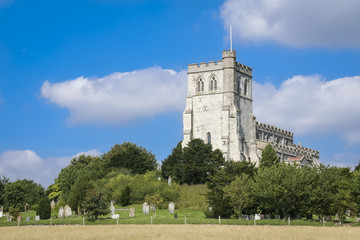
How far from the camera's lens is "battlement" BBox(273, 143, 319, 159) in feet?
283

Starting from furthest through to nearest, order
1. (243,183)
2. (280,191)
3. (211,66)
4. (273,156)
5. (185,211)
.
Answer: (211,66), (273,156), (185,211), (243,183), (280,191)

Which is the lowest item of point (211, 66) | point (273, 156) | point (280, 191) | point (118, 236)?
point (118, 236)

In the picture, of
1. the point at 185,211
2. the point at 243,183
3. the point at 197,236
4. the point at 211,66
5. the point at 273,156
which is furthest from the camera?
the point at 211,66

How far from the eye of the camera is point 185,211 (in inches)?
2175

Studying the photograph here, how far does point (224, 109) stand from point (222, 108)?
2.08ft

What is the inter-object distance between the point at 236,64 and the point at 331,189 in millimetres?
36853

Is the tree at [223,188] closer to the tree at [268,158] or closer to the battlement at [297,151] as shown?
the tree at [268,158]

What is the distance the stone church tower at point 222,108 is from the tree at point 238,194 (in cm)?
2776

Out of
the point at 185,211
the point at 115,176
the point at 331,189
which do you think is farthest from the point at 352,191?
the point at 115,176

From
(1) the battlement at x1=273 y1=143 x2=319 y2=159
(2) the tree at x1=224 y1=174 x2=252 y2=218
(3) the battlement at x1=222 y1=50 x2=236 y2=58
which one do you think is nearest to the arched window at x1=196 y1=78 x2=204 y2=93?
(3) the battlement at x1=222 y1=50 x2=236 y2=58

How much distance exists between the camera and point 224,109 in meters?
78.8

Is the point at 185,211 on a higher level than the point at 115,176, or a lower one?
lower

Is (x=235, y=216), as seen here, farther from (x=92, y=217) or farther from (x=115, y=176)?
(x=115, y=176)

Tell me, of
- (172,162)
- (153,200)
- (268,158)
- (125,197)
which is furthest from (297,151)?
(153,200)
